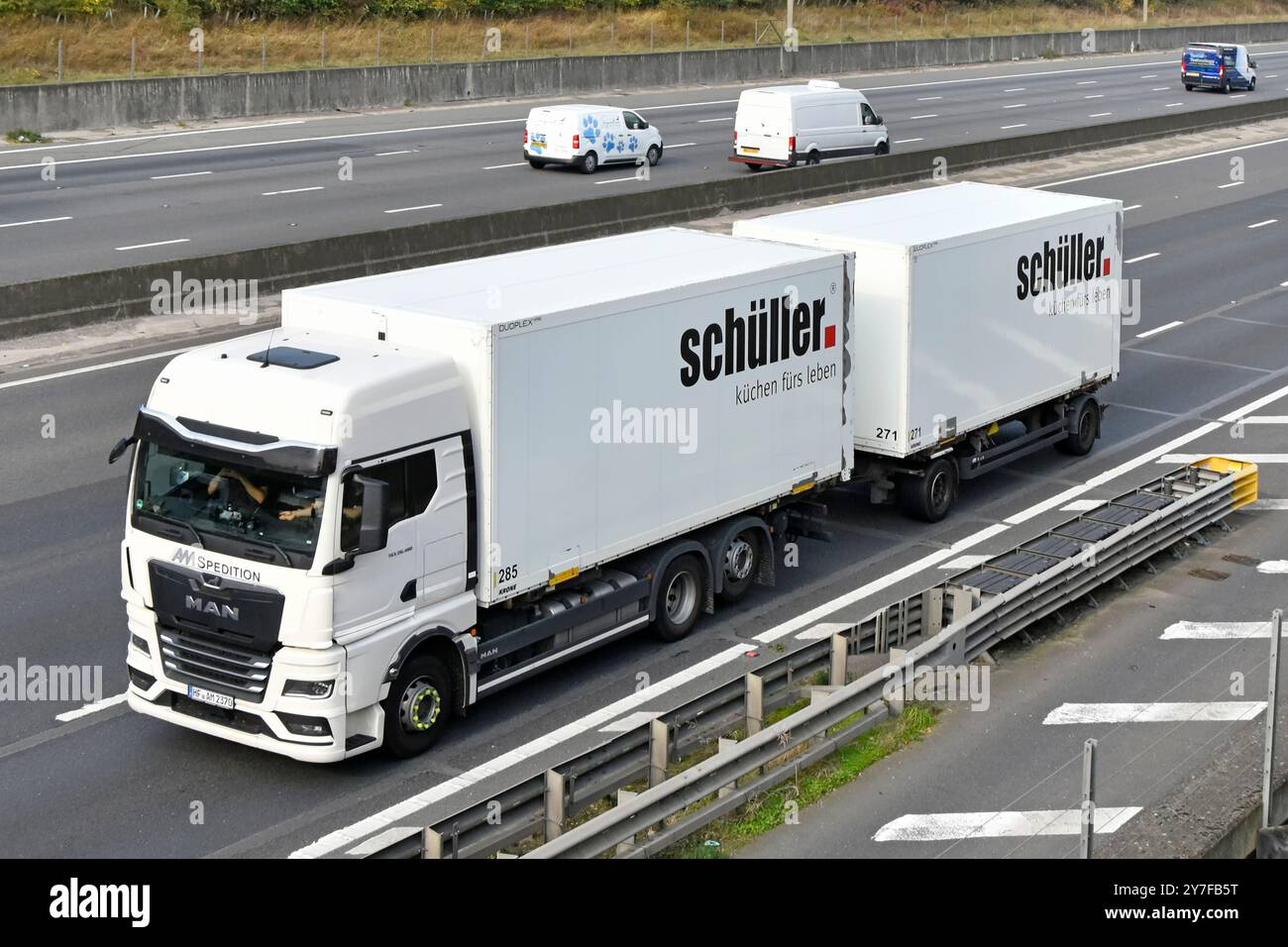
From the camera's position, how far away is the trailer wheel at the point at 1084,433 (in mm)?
21172

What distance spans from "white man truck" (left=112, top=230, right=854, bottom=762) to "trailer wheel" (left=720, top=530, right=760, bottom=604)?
24 cm

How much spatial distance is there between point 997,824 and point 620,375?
4.63m

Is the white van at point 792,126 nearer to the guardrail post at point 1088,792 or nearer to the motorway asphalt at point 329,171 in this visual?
the motorway asphalt at point 329,171

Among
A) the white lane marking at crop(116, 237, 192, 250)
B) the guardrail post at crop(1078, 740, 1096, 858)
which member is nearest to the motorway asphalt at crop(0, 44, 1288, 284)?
the white lane marking at crop(116, 237, 192, 250)

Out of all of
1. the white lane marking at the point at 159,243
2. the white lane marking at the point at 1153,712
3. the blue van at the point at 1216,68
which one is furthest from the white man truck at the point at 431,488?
the blue van at the point at 1216,68

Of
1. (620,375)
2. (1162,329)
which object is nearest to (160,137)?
(1162,329)

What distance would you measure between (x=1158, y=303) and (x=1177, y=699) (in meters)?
18.1

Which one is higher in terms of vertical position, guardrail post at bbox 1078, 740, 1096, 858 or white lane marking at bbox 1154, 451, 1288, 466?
guardrail post at bbox 1078, 740, 1096, 858

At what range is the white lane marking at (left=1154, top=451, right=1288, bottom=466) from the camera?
69.7 feet

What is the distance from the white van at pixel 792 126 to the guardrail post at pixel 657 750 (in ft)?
100

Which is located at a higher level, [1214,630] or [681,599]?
[681,599]

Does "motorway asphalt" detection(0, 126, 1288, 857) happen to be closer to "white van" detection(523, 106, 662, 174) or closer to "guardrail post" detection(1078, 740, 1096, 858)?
"guardrail post" detection(1078, 740, 1096, 858)

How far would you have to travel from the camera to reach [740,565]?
15750 millimetres

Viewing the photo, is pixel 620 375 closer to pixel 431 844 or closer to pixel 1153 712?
pixel 431 844
